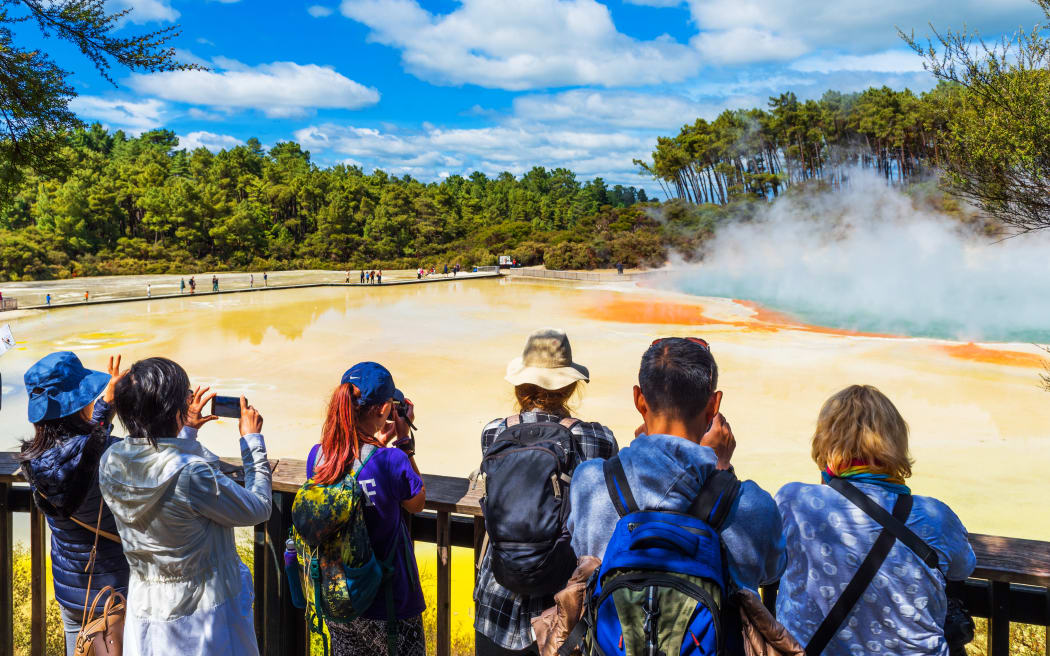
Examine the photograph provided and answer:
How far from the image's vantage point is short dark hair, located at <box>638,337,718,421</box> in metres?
1.66

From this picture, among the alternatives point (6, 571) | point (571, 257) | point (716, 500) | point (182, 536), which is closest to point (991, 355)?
point (716, 500)

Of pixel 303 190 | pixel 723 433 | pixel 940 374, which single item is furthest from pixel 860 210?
pixel 723 433

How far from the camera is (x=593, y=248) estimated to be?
174ft

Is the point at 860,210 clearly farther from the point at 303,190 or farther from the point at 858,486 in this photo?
the point at 858,486

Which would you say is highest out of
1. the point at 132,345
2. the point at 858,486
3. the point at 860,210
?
the point at 860,210

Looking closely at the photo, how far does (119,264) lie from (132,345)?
30441 mm

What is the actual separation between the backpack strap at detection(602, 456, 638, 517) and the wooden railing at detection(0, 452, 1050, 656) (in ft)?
1.65

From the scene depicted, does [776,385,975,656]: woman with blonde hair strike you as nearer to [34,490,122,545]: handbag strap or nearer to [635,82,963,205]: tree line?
[34,490,122,545]: handbag strap

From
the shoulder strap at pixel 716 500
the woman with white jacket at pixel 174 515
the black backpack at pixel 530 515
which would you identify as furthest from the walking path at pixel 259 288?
the shoulder strap at pixel 716 500

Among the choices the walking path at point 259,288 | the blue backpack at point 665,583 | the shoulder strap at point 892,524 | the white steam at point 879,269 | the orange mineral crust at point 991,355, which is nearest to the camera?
the blue backpack at point 665,583

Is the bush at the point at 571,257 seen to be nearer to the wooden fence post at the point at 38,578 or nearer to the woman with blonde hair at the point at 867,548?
the wooden fence post at the point at 38,578

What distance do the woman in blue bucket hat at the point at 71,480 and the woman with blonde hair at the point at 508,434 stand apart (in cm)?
114

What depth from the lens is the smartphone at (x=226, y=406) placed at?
2.12 m

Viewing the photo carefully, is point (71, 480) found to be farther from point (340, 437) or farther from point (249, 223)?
point (249, 223)
